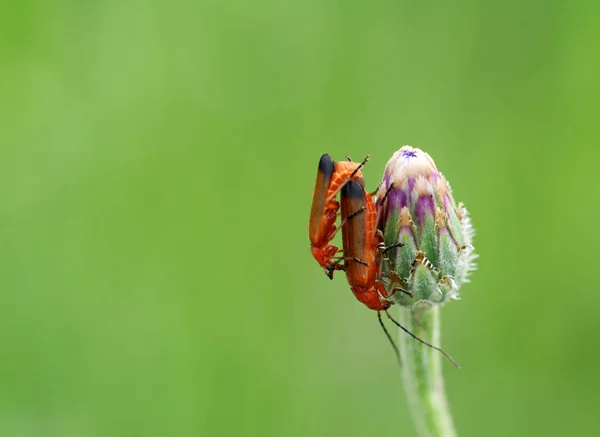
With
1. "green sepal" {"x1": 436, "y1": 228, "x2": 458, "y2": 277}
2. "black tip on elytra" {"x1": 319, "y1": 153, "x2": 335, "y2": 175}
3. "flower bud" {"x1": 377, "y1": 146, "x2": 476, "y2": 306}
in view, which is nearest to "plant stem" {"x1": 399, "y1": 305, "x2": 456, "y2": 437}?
"flower bud" {"x1": 377, "y1": 146, "x2": 476, "y2": 306}

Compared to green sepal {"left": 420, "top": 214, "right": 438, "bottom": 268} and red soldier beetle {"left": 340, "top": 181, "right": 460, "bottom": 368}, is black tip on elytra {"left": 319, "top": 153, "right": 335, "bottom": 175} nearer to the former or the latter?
red soldier beetle {"left": 340, "top": 181, "right": 460, "bottom": 368}

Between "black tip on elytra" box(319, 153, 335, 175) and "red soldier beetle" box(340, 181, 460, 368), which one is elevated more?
"black tip on elytra" box(319, 153, 335, 175)

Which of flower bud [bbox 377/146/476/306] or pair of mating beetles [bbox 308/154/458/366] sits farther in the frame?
pair of mating beetles [bbox 308/154/458/366]

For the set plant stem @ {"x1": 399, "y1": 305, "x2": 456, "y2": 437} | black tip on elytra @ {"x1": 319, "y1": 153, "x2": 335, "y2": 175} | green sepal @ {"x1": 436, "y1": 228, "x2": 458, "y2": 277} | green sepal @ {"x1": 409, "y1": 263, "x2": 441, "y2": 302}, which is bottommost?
plant stem @ {"x1": 399, "y1": 305, "x2": 456, "y2": 437}

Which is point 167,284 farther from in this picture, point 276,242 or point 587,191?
point 587,191

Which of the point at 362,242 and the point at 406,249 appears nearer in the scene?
the point at 406,249

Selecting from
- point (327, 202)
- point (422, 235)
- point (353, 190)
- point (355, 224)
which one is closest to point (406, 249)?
point (422, 235)

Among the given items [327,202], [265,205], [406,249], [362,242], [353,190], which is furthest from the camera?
[265,205]

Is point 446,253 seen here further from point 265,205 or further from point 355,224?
point 265,205
